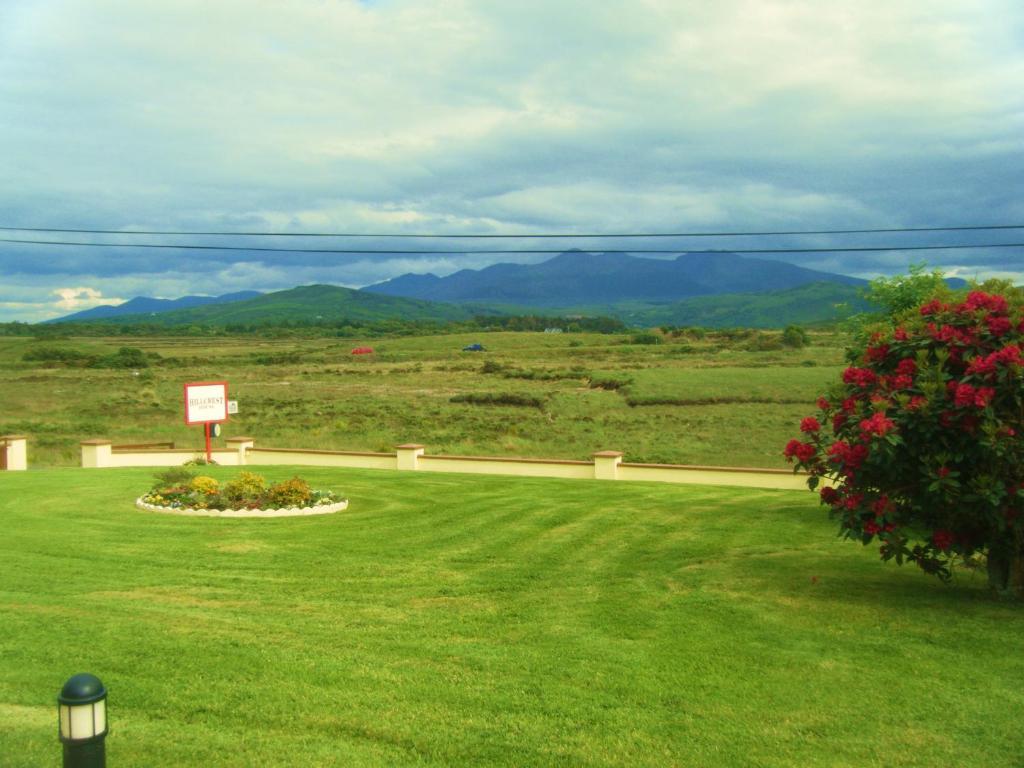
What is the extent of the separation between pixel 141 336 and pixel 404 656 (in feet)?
494

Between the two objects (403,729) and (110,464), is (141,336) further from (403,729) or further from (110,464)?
(403,729)

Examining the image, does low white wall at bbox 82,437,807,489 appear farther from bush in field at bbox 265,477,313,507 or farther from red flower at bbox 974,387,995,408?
red flower at bbox 974,387,995,408

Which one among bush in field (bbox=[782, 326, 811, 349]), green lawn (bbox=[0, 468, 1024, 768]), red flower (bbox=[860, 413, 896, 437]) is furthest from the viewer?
bush in field (bbox=[782, 326, 811, 349])

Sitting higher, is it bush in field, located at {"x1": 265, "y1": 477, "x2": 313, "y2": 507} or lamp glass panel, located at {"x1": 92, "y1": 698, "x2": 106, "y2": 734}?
lamp glass panel, located at {"x1": 92, "y1": 698, "x2": 106, "y2": 734}

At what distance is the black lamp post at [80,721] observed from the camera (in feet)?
14.2

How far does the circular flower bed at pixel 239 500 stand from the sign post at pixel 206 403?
6132mm

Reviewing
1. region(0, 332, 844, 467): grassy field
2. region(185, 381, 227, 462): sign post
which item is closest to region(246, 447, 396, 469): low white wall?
region(0, 332, 844, 467): grassy field

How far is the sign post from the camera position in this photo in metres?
23.1

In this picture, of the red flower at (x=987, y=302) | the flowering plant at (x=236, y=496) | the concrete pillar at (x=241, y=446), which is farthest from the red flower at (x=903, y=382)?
the concrete pillar at (x=241, y=446)

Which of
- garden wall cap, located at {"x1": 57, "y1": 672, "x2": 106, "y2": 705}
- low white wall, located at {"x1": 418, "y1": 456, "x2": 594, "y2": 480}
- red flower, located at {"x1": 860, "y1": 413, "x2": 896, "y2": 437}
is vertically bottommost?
low white wall, located at {"x1": 418, "y1": 456, "x2": 594, "y2": 480}

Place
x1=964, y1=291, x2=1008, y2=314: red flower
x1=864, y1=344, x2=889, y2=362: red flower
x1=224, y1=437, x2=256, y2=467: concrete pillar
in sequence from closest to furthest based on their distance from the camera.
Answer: x1=964, y1=291, x2=1008, y2=314: red flower, x1=864, y1=344, x2=889, y2=362: red flower, x1=224, y1=437, x2=256, y2=467: concrete pillar

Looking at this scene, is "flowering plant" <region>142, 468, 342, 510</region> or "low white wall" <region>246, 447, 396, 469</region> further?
"low white wall" <region>246, 447, 396, 469</region>

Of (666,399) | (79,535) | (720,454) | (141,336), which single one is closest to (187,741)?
(79,535)

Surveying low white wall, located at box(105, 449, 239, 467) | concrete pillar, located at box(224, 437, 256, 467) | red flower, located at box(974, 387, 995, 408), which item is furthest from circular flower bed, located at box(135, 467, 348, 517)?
red flower, located at box(974, 387, 995, 408)
